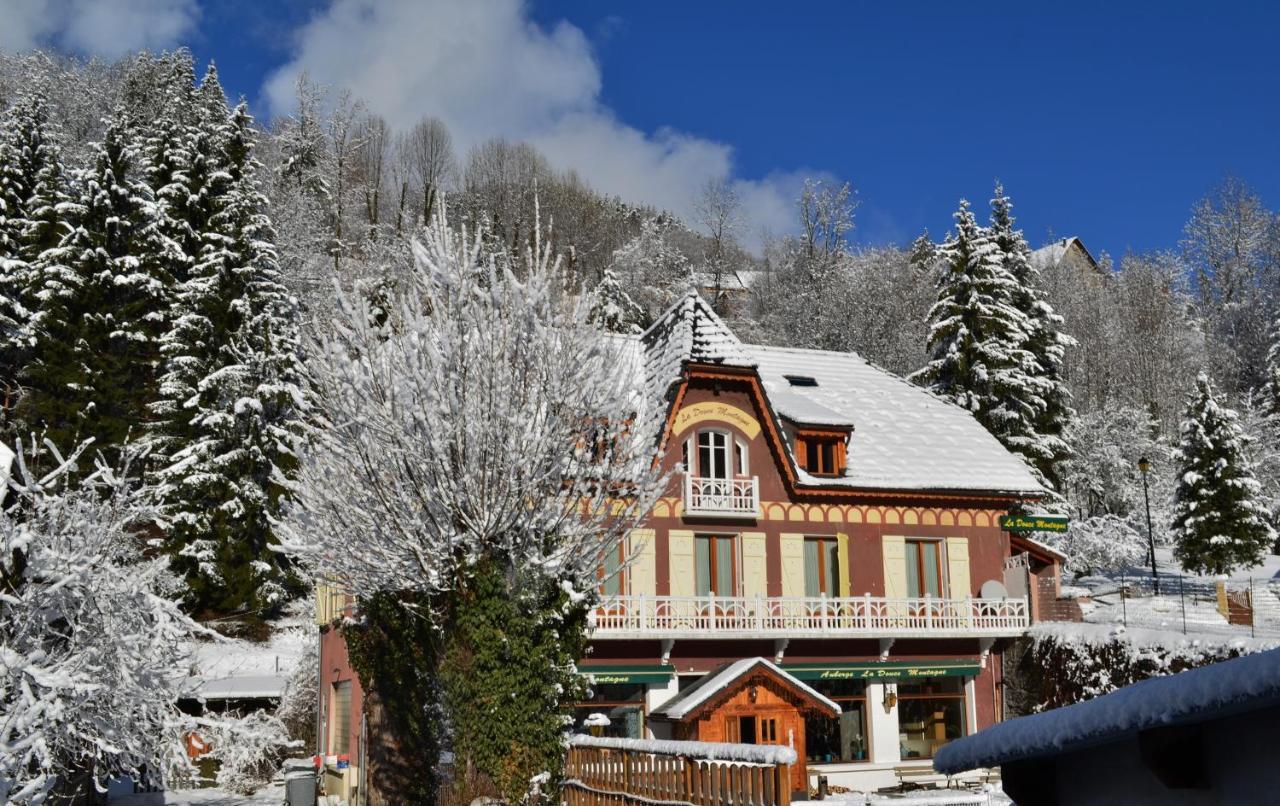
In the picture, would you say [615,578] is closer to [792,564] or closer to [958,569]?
[792,564]

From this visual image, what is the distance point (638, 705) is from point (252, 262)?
82.6 feet

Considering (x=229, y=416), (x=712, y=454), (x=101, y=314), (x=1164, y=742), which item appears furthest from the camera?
(x=101, y=314)

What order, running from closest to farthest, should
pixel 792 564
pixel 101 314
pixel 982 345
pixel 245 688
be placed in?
pixel 792 564, pixel 245 688, pixel 982 345, pixel 101 314

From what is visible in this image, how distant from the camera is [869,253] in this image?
68.1m

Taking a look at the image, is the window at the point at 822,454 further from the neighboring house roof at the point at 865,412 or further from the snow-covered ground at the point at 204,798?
the snow-covered ground at the point at 204,798

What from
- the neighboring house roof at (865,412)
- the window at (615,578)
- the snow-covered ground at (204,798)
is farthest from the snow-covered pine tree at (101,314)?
the neighboring house roof at (865,412)

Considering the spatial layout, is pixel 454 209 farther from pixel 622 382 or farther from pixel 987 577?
pixel 622 382

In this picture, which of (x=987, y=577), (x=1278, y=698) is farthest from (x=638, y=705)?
(x=1278, y=698)

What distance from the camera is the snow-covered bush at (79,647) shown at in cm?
991

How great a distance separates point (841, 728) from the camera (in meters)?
28.9

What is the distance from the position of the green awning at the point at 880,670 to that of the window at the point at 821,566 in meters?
1.92

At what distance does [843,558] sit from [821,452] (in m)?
2.78

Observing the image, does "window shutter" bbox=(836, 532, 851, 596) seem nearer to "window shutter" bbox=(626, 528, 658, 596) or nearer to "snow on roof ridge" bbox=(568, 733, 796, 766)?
"window shutter" bbox=(626, 528, 658, 596)

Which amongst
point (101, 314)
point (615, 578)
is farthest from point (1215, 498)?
point (101, 314)
